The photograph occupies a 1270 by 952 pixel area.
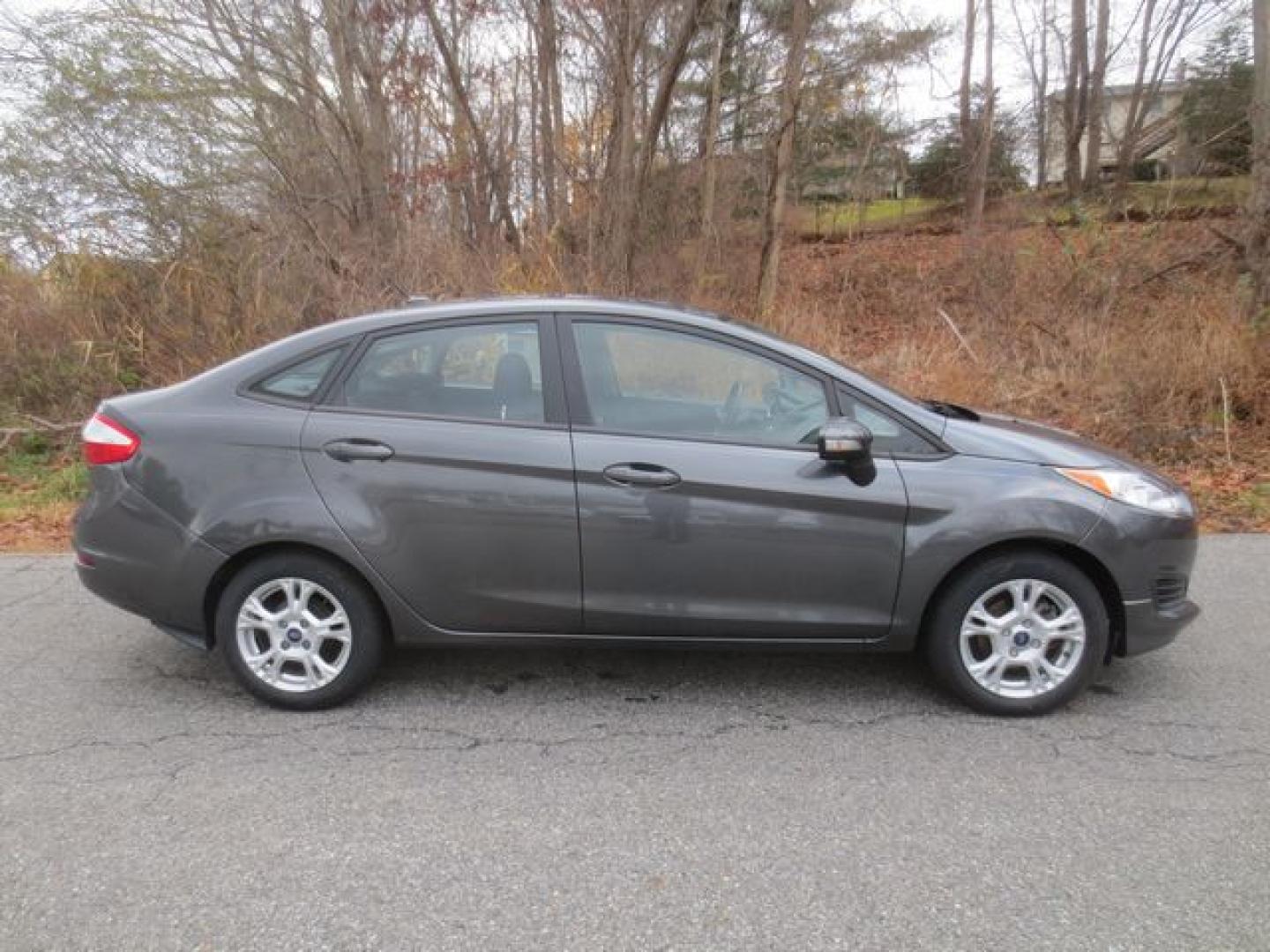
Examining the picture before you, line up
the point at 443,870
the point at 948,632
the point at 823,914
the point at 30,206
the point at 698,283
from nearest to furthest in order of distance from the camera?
the point at 823,914
the point at 443,870
the point at 948,632
the point at 30,206
the point at 698,283

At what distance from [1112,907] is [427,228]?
36.0ft

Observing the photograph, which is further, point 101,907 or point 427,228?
point 427,228

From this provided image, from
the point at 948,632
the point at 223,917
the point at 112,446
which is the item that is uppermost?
the point at 112,446

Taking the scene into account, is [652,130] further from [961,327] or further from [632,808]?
[632,808]

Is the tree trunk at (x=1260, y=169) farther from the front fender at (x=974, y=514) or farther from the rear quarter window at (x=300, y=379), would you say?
the rear quarter window at (x=300, y=379)

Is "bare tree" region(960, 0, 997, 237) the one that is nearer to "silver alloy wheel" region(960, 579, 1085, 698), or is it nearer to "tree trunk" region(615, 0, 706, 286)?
"tree trunk" region(615, 0, 706, 286)

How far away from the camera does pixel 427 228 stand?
38.5 ft

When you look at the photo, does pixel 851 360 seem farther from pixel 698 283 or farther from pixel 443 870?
pixel 443 870

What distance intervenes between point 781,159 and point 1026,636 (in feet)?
37.1

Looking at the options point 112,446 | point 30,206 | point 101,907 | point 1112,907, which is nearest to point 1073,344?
point 1112,907

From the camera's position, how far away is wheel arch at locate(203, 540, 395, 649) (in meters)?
3.62

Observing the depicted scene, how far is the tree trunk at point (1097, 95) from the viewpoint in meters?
16.1

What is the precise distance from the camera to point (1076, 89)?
57.2 ft

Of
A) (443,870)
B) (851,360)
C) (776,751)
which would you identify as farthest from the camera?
(851,360)
